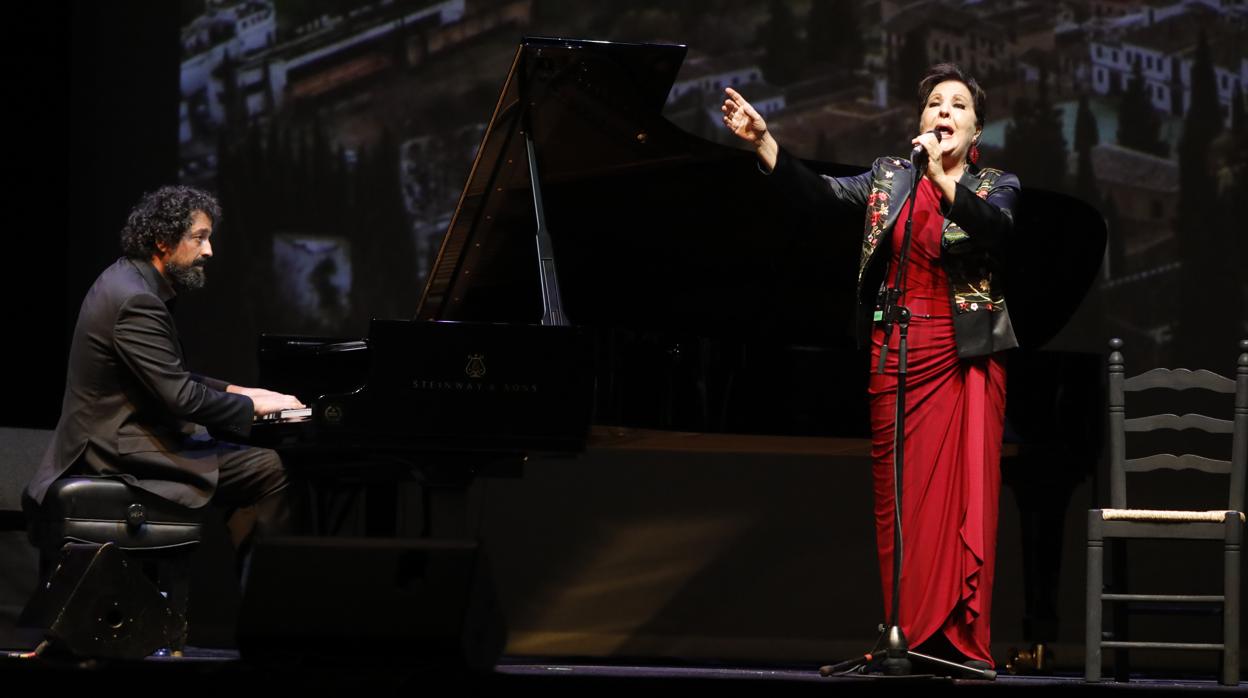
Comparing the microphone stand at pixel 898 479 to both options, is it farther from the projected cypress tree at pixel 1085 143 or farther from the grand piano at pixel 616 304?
the projected cypress tree at pixel 1085 143

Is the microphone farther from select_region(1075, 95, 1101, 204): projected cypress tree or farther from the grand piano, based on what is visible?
select_region(1075, 95, 1101, 204): projected cypress tree

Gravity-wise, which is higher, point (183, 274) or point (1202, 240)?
point (1202, 240)

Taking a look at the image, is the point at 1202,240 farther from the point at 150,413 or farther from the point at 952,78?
the point at 150,413

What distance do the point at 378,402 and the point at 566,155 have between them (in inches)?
34.8

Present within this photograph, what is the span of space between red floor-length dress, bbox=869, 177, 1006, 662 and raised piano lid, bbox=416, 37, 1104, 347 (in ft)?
1.05

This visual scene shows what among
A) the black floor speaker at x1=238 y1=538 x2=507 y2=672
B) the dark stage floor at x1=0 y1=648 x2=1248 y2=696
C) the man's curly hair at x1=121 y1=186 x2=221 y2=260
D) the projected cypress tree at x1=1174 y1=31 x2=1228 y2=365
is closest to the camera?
the dark stage floor at x1=0 y1=648 x2=1248 y2=696

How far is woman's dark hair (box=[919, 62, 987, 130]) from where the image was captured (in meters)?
3.60

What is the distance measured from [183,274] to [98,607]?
1026mm

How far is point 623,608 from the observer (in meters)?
6.04

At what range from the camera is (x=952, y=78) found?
360 centimetres

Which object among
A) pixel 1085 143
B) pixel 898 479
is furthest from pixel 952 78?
pixel 1085 143

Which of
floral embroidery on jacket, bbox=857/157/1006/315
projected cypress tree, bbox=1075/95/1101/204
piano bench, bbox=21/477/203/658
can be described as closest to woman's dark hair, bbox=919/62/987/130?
floral embroidery on jacket, bbox=857/157/1006/315

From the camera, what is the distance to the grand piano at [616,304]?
Result: 362 cm

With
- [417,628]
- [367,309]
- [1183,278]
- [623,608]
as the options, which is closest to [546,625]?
[623,608]
